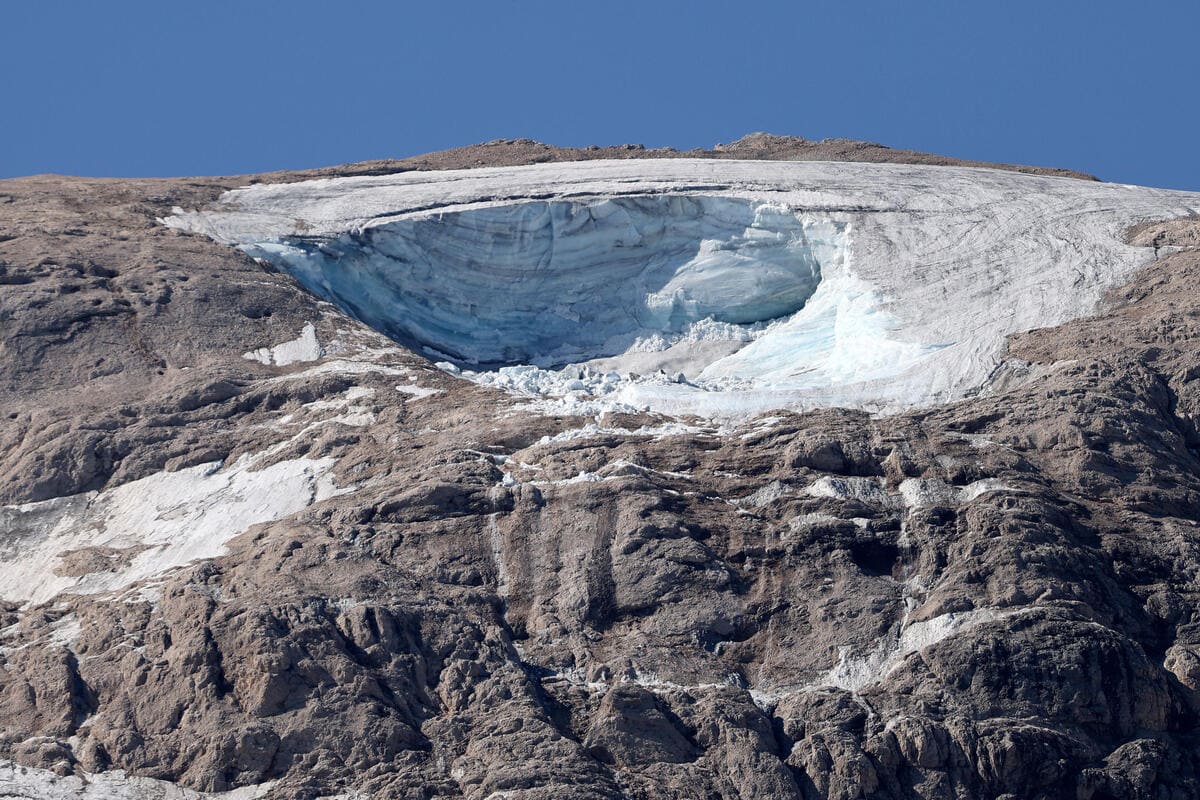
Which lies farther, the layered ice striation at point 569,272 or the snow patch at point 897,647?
the layered ice striation at point 569,272

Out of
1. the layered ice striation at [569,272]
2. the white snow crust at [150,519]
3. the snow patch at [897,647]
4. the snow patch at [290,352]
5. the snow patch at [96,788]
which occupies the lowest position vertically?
the snow patch at [96,788]

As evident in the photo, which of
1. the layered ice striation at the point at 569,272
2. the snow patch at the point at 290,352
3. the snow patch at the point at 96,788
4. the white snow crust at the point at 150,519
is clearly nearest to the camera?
the snow patch at the point at 96,788

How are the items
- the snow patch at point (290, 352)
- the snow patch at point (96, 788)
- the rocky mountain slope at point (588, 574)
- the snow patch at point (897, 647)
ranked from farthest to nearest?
the snow patch at point (290, 352) → the snow patch at point (897, 647) → the rocky mountain slope at point (588, 574) → the snow patch at point (96, 788)

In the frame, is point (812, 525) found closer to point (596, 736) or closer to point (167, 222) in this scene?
point (596, 736)

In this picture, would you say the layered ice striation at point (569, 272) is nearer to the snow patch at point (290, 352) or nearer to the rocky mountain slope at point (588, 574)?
the snow patch at point (290, 352)

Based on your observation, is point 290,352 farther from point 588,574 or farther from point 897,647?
point 897,647

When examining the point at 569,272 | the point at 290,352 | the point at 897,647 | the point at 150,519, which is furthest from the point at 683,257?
the point at 897,647

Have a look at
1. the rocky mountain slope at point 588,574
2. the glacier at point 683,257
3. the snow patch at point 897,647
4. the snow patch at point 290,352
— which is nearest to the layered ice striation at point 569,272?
the glacier at point 683,257
